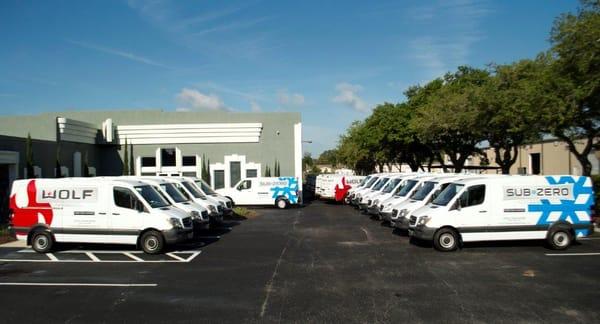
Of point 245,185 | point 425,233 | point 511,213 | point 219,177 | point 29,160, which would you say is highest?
point 29,160

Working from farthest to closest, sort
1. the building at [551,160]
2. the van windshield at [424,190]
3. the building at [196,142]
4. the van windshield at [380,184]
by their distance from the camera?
the building at [551,160]
the building at [196,142]
the van windshield at [380,184]
the van windshield at [424,190]

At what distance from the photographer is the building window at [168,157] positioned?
104 feet

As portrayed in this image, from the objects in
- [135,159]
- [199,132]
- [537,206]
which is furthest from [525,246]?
[135,159]

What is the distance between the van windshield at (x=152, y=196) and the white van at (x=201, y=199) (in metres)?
2.83

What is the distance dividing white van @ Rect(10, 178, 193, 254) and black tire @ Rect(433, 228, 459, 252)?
6.65 metres

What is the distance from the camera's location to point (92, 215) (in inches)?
496

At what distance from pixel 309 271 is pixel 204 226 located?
6.00 meters

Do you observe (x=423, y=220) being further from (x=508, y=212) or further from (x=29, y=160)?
(x=29, y=160)

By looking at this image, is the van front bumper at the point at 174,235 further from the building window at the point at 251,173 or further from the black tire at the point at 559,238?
the building window at the point at 251,173

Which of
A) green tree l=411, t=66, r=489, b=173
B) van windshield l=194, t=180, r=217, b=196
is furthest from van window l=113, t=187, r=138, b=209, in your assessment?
green tree l=411, t=66, r=489, b=173

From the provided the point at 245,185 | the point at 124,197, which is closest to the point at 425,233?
the point at 124,197

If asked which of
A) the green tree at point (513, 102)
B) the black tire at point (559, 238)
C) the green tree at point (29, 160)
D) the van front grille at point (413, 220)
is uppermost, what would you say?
the green tree at point (513, 102)

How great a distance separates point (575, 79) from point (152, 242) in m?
15.6

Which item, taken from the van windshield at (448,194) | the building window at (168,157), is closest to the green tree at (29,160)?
the building window at (168,157)
